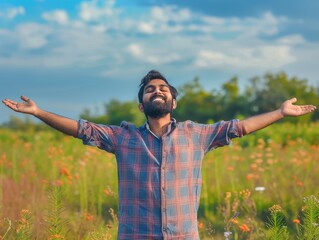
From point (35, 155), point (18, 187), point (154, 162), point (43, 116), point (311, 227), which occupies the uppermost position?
point (35, 155)

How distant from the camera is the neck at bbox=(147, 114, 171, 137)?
404 cm

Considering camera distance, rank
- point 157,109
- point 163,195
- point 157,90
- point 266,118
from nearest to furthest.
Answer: point 163,195, point 157,109, point 157,90, point 266,118

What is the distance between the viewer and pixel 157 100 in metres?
4.00

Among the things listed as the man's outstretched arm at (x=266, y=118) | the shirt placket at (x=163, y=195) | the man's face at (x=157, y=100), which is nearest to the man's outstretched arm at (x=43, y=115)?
the man's face at (x=157, y=100)

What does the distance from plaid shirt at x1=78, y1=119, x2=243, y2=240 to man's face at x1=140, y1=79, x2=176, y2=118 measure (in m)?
0.10

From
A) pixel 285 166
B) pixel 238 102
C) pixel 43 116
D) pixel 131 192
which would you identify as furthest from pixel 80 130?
pixel 238 102

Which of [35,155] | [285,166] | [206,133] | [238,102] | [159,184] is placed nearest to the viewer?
[159,184]

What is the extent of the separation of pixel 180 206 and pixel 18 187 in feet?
18.9

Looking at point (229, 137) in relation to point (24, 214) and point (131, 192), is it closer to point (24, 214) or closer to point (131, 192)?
point (131, 192)

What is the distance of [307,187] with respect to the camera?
883cm

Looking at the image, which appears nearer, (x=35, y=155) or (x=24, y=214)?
(x=24, y=214)

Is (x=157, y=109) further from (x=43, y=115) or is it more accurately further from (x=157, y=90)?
(x=43, y=115)

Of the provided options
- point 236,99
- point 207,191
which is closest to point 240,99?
point 236,99

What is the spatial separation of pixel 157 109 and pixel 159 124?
0.11m
